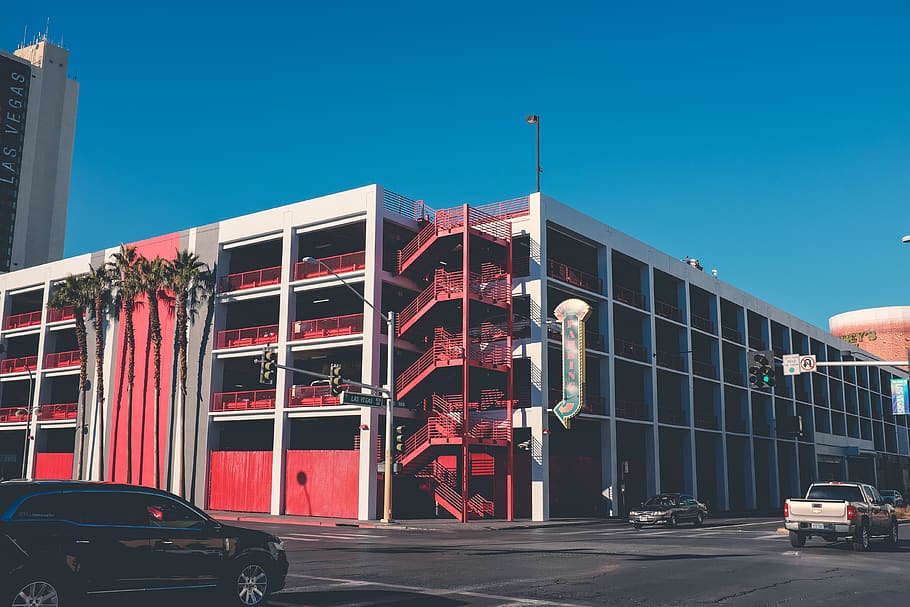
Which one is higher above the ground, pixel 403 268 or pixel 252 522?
pixel 403 268

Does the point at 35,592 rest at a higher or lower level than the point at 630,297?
lower

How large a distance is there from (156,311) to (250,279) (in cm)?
635

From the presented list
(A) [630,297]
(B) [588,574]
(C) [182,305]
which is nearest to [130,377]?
(C) [182,305]

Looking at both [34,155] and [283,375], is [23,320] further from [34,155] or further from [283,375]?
[34,155]

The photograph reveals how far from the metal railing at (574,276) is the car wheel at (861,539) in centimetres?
2520

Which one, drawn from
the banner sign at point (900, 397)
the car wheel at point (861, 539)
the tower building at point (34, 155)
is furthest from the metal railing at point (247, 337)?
the tower building at point (34, 155)

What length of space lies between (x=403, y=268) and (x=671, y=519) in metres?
18.3

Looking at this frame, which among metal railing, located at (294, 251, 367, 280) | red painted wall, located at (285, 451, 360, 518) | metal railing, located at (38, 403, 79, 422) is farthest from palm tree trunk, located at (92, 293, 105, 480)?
metal railing, located at (294, 251, 367, 280)

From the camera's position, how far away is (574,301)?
44.0 m

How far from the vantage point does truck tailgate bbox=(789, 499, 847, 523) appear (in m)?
22.2

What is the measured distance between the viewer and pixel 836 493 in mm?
23016

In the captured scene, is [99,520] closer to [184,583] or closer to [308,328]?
[184,583]

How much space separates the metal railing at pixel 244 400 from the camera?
47431mm

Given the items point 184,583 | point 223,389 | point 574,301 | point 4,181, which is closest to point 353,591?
point 184,583
